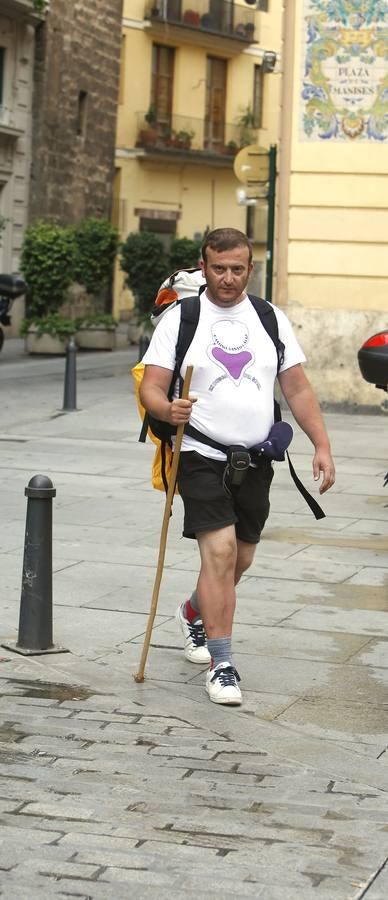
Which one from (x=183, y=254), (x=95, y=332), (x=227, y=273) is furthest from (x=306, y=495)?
(x=183, y=254)

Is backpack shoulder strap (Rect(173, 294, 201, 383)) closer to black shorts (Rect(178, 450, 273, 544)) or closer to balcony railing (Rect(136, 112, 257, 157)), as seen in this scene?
black shorts (Rect(178, 450, 273, 544))

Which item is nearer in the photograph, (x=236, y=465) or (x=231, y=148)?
(x=236, y=465)

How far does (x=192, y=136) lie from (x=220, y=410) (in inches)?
1542

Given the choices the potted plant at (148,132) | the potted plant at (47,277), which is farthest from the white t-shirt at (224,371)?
the potted plant at (148,132)

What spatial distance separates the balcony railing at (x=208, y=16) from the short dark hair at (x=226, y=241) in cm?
3769

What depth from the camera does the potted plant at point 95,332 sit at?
28250 millimetres

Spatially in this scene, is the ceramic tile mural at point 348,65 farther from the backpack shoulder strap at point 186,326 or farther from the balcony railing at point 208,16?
the balcony railing at point 208,16

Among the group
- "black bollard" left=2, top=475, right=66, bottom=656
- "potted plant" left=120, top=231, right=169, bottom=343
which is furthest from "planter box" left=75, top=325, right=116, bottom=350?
"black bollard" left=2, top=475, right=66, bottom=656

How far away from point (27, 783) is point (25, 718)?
74cm

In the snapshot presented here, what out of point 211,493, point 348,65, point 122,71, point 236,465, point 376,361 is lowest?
point 211,493

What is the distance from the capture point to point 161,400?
5715mm

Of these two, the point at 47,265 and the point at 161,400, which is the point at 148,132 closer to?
the point at 47,265

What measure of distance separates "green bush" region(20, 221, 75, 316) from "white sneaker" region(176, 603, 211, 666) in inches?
822

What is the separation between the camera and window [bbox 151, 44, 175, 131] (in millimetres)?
43156
